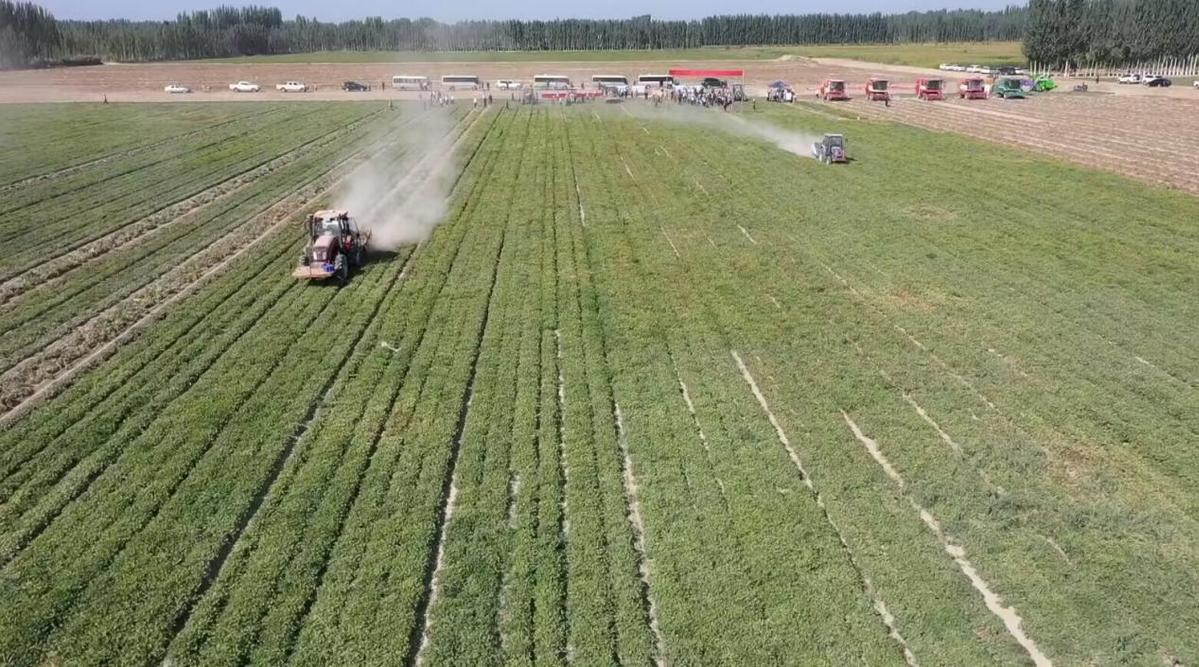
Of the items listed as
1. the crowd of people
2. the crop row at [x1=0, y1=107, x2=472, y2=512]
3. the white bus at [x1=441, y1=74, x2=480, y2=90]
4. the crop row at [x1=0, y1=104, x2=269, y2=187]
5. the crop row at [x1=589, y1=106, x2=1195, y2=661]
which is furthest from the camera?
the white bus at [x1=441, y1=74, x2=480, y2=90]

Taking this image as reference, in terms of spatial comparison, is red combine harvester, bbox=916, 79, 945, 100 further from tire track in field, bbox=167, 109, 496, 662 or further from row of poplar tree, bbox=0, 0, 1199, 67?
tire track in field, bbox=167, 109, 496, 662

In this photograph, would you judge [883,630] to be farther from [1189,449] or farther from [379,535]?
[1189,449]

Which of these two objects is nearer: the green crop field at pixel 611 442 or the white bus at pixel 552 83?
the green crop field at pixel 611 442

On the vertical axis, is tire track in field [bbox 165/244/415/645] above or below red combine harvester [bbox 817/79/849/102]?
below

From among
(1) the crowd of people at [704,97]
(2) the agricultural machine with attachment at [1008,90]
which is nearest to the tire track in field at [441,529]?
(1) the crowd of people at [704,97]

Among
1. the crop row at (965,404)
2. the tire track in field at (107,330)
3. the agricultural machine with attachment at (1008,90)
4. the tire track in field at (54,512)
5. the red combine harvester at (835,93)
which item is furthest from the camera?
the red combine harvester at (835,93)

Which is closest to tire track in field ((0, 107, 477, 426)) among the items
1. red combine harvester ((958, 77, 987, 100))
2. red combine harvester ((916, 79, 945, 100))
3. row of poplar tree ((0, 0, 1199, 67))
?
red combine harvester ((916, 79, 945, 100))

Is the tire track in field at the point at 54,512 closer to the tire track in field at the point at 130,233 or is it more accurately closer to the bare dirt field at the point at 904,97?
the tire track in field at the point at 130,233
